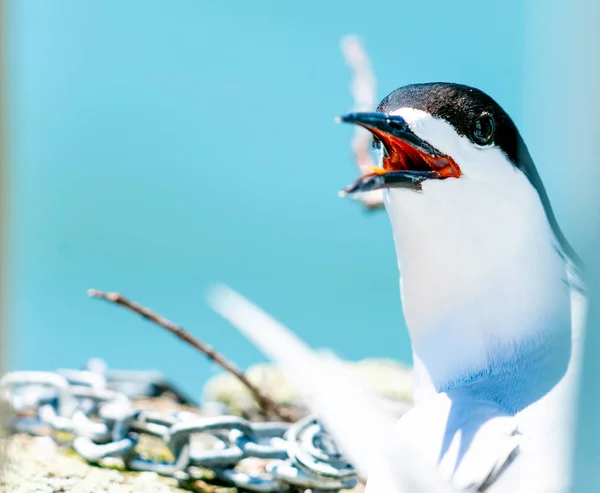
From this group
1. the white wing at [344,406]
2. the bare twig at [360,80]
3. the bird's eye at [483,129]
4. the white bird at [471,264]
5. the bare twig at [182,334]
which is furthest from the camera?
the bare twig at [360,80]

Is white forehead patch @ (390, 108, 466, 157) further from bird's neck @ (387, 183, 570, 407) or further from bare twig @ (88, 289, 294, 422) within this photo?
bare twig @ (88, 289, 294, 422)

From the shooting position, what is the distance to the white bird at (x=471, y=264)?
2.65ft

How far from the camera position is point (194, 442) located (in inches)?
46.3

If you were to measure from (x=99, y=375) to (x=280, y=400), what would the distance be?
14.6 inches

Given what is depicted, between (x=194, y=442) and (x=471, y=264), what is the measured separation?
0.51 m

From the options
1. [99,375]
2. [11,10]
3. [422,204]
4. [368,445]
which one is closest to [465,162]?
[422,204]

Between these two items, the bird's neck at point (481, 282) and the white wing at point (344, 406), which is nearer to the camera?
the white wing at point (344, 406)

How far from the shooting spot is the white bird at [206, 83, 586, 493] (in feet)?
2.65

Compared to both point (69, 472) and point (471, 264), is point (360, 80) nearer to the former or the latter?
point (471, 264)

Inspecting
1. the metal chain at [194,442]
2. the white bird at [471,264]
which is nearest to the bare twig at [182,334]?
the metal chain at [194,442]

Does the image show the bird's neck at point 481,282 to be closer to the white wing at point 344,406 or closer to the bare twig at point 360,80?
Result: the white wing at point 344,406

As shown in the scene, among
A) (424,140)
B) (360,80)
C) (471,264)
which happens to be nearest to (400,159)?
(424,140)

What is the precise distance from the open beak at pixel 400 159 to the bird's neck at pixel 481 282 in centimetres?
2

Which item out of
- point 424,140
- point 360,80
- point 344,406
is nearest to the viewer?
point 344,406
